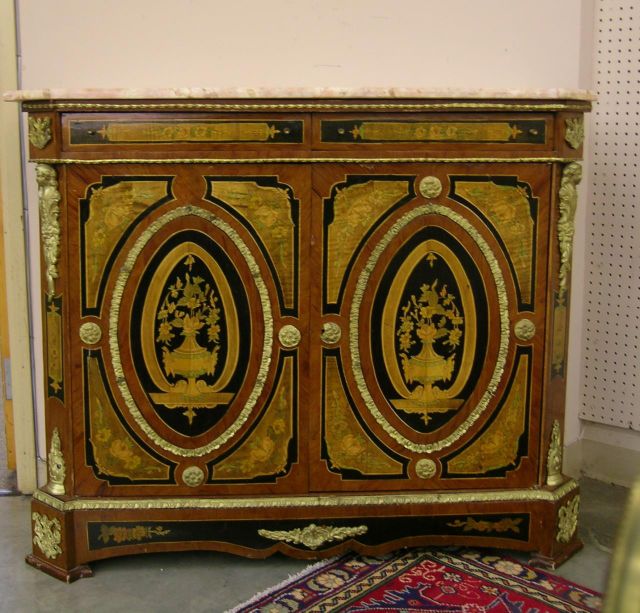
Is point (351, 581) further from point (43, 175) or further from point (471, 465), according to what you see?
point (43, 175)

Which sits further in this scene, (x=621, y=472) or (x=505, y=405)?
(x=621, y=472)

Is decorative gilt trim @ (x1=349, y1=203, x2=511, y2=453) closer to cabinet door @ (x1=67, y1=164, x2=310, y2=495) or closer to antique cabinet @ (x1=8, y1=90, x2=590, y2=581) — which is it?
antique cabinet @ (x1=8, y1=90, x2=590, y2=581)

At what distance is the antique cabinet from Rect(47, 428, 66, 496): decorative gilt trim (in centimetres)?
1

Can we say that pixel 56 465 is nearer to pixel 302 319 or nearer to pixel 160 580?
pixel 160 580

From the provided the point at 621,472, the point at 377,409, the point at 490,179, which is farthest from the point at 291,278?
the point at 621,472

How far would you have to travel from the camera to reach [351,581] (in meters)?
2.83

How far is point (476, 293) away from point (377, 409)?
49cm

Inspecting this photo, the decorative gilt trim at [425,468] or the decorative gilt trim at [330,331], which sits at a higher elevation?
the decorative gilt trim at [330,331]

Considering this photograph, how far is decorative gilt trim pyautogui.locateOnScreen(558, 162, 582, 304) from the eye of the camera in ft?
9.23

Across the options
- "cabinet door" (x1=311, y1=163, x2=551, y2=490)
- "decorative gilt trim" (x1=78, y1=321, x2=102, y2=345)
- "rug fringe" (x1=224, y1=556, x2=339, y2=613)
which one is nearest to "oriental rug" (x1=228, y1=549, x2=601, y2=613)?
"rug fringe" (x1=224, y1=556, x2=339, y2=613)

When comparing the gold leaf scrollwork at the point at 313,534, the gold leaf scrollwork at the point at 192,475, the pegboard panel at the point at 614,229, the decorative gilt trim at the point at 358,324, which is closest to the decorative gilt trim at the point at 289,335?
the decorative gilt trim at the point at 358,324

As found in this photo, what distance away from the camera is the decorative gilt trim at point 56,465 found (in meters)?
2.86

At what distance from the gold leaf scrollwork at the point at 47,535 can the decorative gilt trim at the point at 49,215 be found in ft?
2.58

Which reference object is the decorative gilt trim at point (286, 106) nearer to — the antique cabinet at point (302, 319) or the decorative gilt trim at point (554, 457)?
the antique cabinet at point (302, 319)
